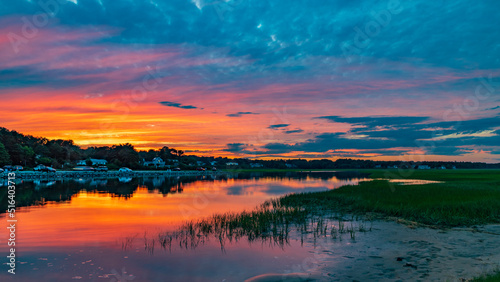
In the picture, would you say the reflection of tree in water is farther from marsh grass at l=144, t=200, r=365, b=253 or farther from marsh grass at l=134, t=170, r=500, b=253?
marsh grass at l=134, t=170, r=500, b=253

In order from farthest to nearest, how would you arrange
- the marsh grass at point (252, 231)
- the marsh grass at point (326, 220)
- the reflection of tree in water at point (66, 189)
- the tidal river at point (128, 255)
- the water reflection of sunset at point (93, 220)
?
the reflection of tree in water at point (66, 189) → the water reflection of sunset at point (93, 220) → the marsh grass at point (326, 220) → the marsh grass at point (252, 231) → the tidal river at point (128, 255)

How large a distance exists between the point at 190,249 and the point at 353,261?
9481 mm

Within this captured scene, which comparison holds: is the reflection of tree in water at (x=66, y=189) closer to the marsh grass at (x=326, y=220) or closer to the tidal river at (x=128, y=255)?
the tidal river at (x=128, y=255)

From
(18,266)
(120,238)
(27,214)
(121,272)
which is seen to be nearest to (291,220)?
(120,238)

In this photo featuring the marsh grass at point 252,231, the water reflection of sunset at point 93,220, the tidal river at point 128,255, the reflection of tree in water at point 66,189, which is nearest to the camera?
the tidal river at point 128,255

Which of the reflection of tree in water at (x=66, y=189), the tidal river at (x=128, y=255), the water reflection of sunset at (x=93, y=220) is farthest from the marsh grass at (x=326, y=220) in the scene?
the reflection of tree in water at (x=66, y=189)

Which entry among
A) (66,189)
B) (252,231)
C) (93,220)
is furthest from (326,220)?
(66,189)

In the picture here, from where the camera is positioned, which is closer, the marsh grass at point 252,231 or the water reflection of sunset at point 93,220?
the marsh grass at point 252,231

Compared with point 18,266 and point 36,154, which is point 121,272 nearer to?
point 18,266

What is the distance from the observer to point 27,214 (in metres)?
32.1

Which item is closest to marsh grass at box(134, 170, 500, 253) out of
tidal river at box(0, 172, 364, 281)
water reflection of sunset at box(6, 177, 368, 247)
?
tidal river at box(0, 172, 364, 281)

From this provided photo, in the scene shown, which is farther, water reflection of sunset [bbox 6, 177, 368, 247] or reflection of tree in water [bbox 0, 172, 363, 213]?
reflection of tree in water [bbox 0, 172, 363, 213]

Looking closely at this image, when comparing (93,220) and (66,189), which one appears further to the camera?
(66,189)

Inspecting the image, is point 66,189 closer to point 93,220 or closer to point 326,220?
point 93,220
